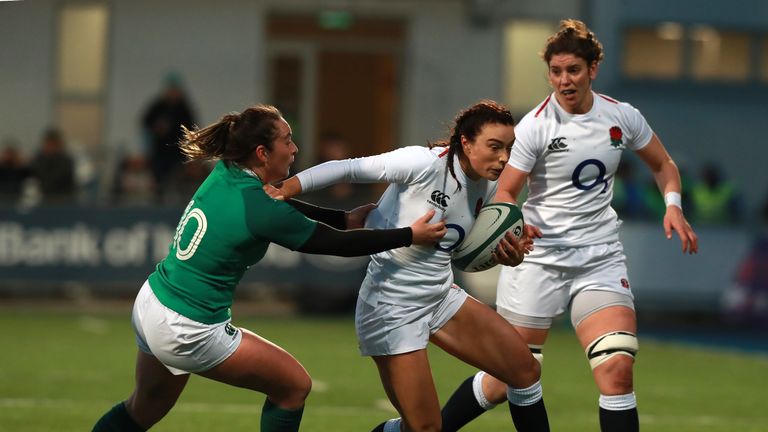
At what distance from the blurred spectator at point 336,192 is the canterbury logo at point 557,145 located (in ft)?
30.8

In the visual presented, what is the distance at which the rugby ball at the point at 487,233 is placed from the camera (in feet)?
22.5

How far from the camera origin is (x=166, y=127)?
17.8 metres

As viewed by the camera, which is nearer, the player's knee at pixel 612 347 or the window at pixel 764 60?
the player's knee at pixel 612 347

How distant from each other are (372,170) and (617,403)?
1.68 meters

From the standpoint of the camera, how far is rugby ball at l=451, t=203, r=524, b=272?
6844 mm

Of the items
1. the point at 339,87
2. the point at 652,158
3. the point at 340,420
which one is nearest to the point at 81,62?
the point at 339,87

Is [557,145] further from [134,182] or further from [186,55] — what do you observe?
[186,55]

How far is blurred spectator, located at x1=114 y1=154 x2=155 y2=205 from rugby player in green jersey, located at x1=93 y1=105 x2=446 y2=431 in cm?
1087

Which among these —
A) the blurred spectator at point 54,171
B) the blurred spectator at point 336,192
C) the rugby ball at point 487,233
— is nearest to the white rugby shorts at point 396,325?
the rugby ball at point 487,233

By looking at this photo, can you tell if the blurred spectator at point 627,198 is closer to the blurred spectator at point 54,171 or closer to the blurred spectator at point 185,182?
the blurred spectator at point 185,182

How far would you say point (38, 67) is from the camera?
2028cm

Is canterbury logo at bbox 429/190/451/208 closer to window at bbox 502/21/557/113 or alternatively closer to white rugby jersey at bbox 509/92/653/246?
white rugby jersey at bbox 509/92/653/246

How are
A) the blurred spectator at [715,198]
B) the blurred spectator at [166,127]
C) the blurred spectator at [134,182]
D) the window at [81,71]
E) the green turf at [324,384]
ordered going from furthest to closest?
the window at [81,71] < the blurred spectator at [715,198] < the blurred spectator at [166,127] < the blurred spectator at [134,182] < the green turf at [324,384]

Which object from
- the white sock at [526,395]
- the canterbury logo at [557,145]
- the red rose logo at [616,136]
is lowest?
the white sock at [526,395]
